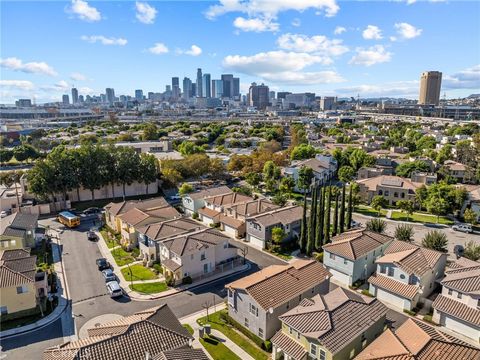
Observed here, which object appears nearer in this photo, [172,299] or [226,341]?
[226,341]

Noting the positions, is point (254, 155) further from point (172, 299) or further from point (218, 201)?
point (172, 299)

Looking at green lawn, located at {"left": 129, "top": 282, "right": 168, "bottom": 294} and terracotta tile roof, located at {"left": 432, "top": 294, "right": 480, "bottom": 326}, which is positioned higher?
terracotta tile roof, located at {"left": 432, "top": 294, "right": 480, "bottom": 326}

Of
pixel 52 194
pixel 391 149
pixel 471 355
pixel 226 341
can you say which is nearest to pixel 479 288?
pixel 471 355

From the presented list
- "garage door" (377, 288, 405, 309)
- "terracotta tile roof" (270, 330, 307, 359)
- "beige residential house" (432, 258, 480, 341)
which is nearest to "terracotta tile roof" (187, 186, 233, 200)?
"garage door" (377, 288, 405, 309)

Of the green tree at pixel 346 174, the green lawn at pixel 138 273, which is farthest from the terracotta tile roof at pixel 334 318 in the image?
the green tree at pixel 346 174

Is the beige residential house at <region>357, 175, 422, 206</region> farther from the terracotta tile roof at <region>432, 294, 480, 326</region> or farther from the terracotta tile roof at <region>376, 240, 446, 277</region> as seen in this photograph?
the terracotta tile roof at <region>432, 294, 480, 326</region>

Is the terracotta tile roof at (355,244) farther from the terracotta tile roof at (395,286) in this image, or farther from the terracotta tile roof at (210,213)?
the terracotta tile roof at (210,213)
